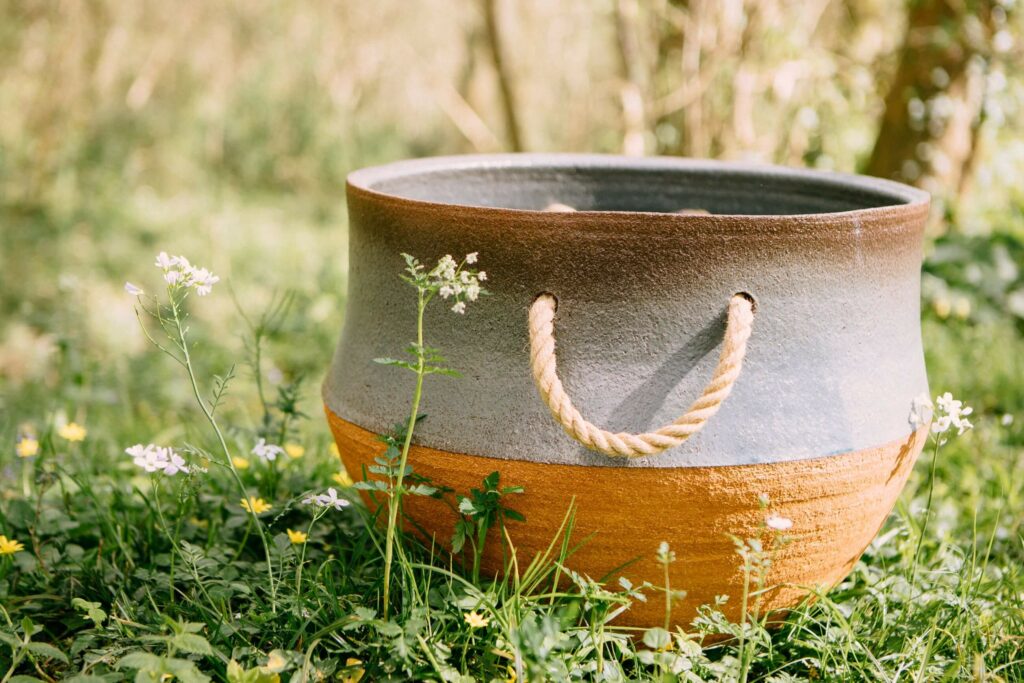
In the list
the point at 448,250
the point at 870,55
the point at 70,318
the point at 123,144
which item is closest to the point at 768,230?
the point at 448,250

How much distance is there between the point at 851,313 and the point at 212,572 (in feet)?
4.05

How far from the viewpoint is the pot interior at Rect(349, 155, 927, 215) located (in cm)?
197

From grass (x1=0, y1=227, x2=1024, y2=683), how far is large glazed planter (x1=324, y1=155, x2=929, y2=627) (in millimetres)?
61

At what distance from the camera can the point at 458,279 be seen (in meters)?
1.42

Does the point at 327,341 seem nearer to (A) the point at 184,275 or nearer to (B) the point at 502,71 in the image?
(B) the point at 502,71

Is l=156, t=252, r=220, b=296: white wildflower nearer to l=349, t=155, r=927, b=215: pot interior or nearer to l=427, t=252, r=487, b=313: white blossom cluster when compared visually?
l=427, t=252, r=487, b=313: white blossom cluster

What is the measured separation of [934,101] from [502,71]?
237 centimetres

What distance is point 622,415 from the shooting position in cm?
140

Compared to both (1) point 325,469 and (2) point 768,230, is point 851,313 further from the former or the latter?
(1) point 325,469

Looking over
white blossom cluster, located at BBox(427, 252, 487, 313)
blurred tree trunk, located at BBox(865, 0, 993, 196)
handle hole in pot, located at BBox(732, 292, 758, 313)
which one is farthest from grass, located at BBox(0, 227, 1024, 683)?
blurred tree trunk, located at BBox(865, 0, 993, 196)

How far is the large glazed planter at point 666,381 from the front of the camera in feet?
4.55

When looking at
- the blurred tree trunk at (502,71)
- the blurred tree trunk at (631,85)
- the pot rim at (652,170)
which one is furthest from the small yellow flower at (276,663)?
the blurred tree trunk at (502,71)

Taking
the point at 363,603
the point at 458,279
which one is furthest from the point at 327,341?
the point at 458,279

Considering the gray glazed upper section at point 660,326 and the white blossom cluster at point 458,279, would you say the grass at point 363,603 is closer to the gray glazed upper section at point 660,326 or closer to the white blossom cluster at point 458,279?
the gray glazed upper section at point 660,326
